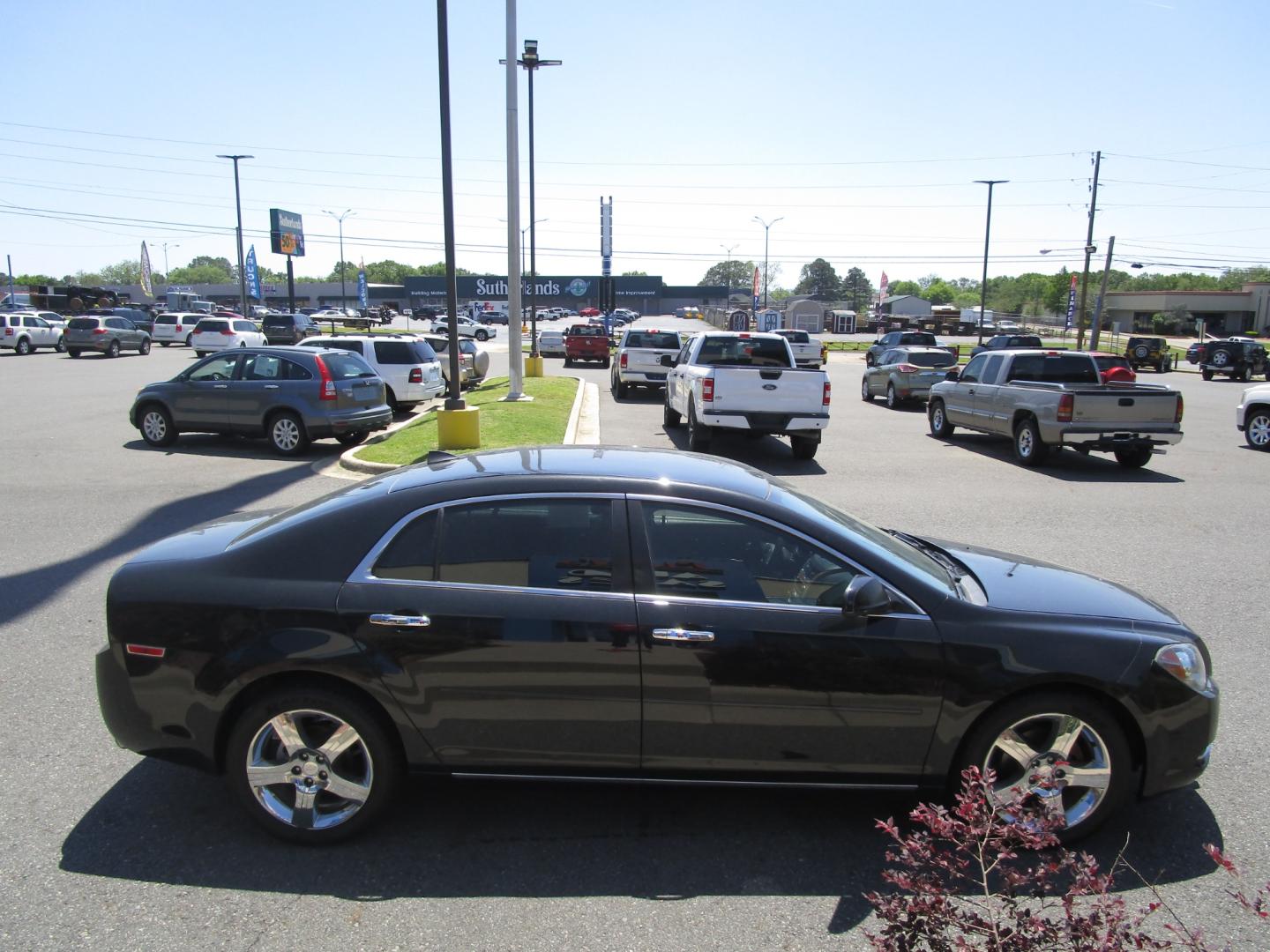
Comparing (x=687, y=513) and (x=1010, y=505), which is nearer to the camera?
(x=687, y=513)

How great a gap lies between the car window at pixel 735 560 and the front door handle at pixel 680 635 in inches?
6.5

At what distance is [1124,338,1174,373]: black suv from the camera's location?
1692 inches

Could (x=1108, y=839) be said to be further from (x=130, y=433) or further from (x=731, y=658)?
(x=130, y=433)

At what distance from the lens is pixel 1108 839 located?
3.70m

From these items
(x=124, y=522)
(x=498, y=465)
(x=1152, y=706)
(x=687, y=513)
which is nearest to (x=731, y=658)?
(x=687, y=513)

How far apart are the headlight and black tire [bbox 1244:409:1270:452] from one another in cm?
1504

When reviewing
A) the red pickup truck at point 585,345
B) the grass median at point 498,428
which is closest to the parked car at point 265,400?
the grass median at point 498,428

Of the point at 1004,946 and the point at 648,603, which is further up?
the point at 648,603

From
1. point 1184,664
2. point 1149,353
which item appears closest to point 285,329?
point 1149,353

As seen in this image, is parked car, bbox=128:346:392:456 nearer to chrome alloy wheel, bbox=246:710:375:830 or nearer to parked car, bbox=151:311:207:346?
chrome alloy wheel, bbox=246:710:375:830

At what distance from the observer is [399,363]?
18453 millimetres

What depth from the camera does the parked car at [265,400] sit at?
13.7 meters

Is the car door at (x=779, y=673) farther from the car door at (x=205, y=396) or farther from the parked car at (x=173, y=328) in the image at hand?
the parked car at (x=173, y=328)

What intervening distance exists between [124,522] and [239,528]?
18.9ft
